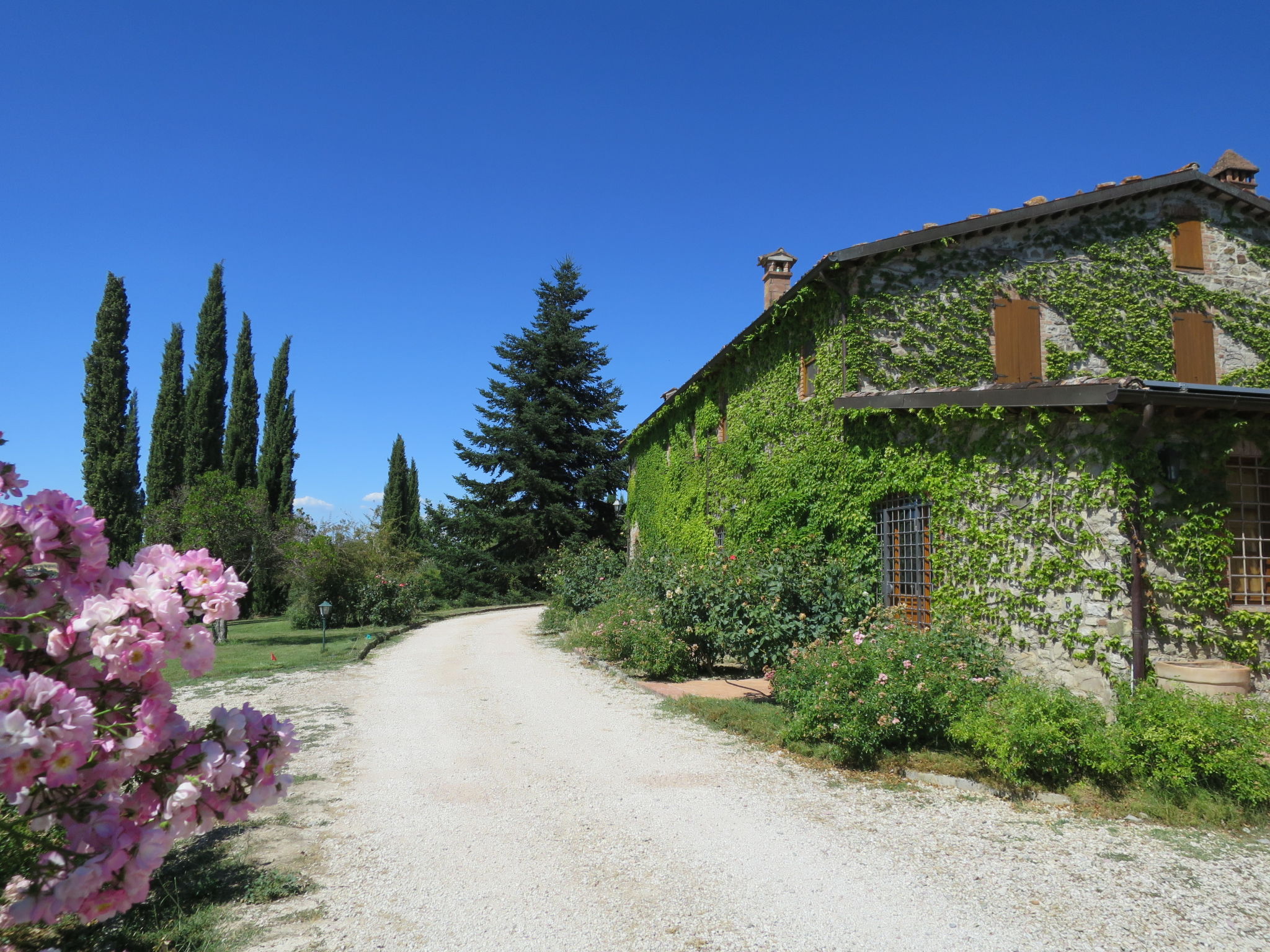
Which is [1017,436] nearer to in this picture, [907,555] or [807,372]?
[907,555]

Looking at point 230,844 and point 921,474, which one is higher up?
point 921,474

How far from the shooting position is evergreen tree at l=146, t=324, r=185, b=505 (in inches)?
1231

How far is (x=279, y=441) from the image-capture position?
36094 millimetres

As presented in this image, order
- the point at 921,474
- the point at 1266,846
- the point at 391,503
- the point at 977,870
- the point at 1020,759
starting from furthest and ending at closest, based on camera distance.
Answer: the point at 391,503 < the point at 921,474 < the point at 1020,759 < the point at 1266,846 < the point at 977,870

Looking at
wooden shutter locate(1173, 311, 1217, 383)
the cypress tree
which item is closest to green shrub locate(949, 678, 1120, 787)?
wooden shutter locate(1173, 311, 1217, 383)

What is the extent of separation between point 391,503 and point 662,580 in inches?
1338

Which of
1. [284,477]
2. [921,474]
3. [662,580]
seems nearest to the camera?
[921,474]

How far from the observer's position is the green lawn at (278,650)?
15.3 m

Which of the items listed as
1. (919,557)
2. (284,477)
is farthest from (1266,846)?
(284,477)

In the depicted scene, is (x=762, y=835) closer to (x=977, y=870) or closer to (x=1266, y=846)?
(x=977, y=870)

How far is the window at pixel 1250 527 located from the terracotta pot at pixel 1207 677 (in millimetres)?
1181

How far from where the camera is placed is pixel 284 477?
3619 centimetres

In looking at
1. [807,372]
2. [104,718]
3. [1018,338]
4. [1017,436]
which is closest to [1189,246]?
[1018,338]

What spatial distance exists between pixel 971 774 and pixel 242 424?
112ft
